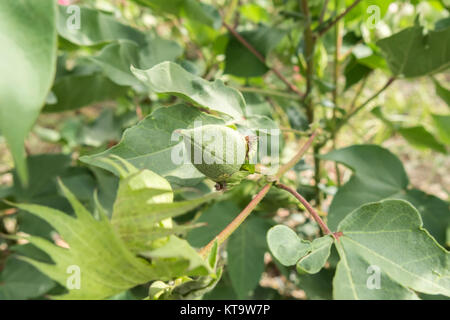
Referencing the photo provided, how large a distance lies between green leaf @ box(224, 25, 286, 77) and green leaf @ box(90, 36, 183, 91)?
10 centimetres

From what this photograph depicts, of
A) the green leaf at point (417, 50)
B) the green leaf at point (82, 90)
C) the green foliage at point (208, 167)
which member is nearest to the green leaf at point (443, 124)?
the green foliage at point (208, 167)

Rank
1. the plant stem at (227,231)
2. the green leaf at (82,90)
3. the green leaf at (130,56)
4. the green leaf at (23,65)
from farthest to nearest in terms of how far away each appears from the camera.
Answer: the green leaf at (82,90) < the green leaf at (130,56) < the plant stem at (227,231) < the green leaf at (23,65)

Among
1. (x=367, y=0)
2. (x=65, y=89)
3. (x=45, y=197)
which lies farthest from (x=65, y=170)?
(x=367, y=0)

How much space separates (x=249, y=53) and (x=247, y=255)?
1.23 ft

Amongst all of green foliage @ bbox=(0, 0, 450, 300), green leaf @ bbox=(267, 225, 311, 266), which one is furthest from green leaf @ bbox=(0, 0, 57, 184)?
green leaf @ bbox=(267, 225, 311, 266)

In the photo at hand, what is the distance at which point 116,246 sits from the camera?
32cm

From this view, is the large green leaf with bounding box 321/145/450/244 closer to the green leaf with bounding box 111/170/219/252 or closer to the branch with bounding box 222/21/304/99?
the branch with bounding box 222/21/304/99

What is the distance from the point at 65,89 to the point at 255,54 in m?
0.41

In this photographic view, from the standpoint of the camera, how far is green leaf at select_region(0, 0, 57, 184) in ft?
0.80

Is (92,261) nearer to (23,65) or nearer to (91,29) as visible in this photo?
(23,65)

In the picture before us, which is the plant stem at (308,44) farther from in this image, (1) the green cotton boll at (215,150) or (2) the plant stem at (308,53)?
(1) the green cotton boll at (215,150)

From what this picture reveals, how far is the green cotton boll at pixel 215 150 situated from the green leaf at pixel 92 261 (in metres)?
0.09

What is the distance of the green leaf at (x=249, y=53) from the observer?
76 cm
